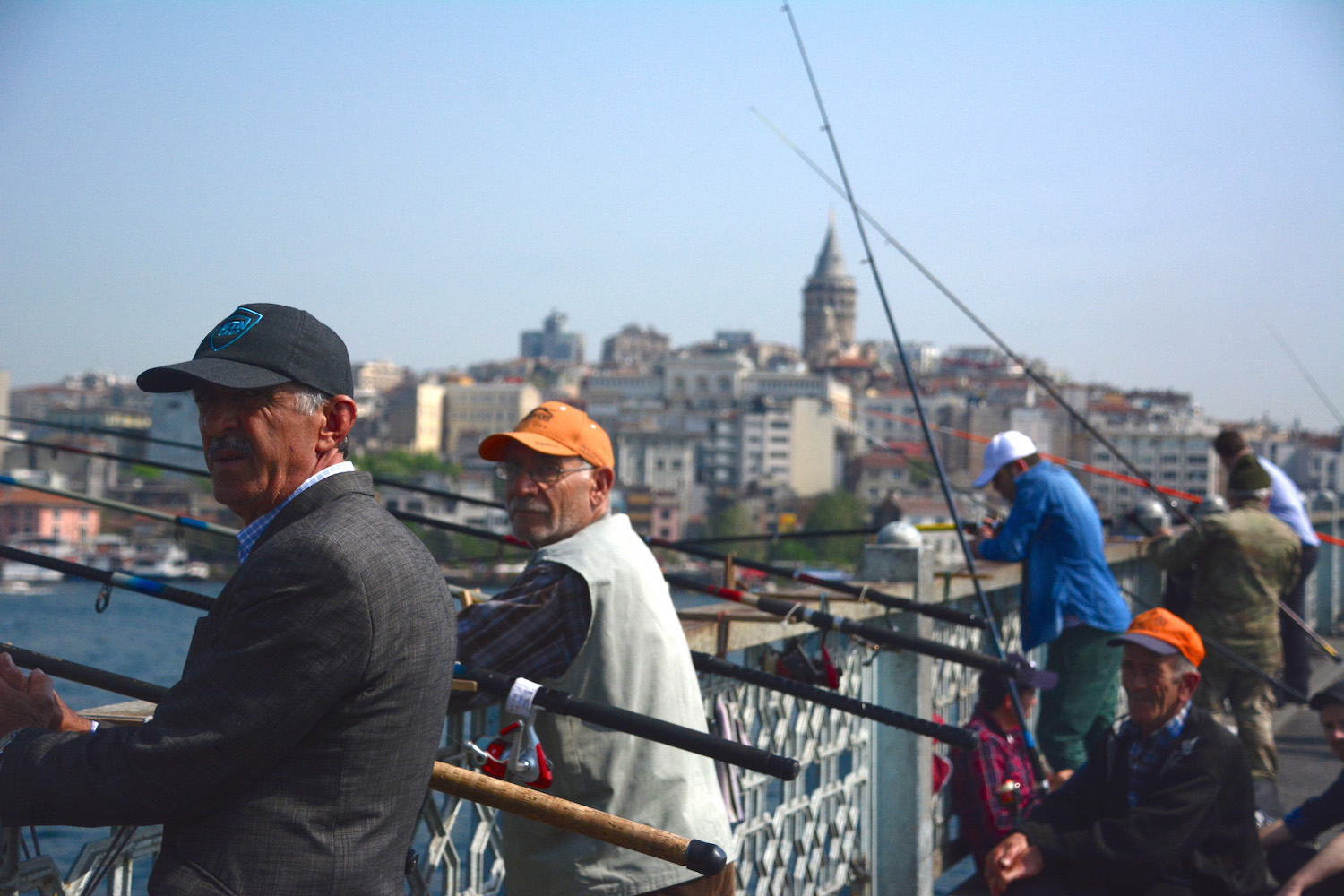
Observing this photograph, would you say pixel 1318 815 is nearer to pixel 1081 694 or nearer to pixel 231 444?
pixel 1081 694

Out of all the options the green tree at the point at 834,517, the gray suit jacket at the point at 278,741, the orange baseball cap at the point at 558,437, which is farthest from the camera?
the green tree at the point at 834,517

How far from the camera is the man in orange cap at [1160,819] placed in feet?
10.2

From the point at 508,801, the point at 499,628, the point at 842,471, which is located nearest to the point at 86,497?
the point at 499,628

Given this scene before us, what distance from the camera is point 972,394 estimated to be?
107688 mm

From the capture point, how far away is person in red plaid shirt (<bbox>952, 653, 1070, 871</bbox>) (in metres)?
4.07

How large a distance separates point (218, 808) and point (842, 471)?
109 meters

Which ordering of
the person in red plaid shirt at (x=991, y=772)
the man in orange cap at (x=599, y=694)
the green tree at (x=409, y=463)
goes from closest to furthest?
the man in orange cap at (x=599, y=694) → the person in red plaid shirt at (x=991, y=772) → the green tree at (x=409, y=463)

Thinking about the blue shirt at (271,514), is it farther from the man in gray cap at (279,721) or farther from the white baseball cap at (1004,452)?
the white baseball cap at (1004,452)

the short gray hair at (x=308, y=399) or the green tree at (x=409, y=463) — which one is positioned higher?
the short gray hair at (x=308, y=399)

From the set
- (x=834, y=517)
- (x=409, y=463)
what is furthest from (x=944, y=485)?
(x=409, y=463)

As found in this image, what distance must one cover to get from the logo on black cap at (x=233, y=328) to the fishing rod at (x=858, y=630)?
1555 mm

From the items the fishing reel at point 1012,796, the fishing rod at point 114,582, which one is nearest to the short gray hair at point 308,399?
the fishing rod at point 114,582

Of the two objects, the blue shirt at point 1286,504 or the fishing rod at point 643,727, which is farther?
the blue shirt at point 1286,504

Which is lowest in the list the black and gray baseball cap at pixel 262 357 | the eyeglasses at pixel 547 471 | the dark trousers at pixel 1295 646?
the dark trousers at pixel 1295 646
